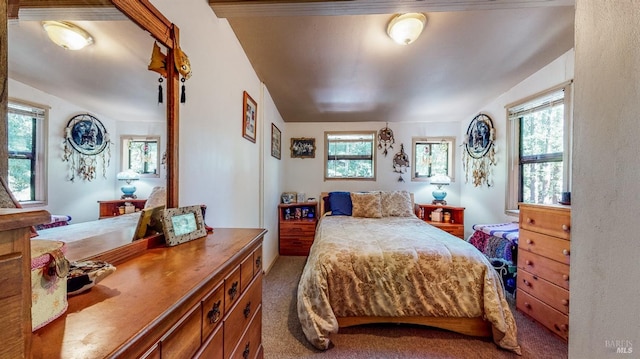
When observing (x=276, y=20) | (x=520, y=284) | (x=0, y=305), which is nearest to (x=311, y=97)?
(x=276, y=20)

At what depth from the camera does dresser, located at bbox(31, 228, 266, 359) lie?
444 millimetres

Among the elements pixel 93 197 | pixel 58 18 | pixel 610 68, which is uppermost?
pixel 58 18

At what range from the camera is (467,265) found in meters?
1.74

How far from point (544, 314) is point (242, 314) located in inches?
Answer: 87.7

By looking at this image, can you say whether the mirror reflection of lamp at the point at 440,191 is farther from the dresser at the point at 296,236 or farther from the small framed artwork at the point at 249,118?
the small framed artwork at the point at 249,118

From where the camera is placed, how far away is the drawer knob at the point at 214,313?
79 cm

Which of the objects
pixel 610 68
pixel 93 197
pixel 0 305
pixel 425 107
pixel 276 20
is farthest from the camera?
pixel 425 107

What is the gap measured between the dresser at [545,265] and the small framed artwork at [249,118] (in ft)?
8.36

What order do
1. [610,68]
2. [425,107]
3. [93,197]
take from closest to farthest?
1. [610,68]
2. [93,197]
3. [425,107]

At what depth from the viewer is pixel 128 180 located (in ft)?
3.00

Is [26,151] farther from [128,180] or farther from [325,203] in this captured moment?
[325,203]

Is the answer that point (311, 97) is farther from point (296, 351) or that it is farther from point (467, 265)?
point (296, 351)

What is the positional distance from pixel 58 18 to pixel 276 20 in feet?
4.79

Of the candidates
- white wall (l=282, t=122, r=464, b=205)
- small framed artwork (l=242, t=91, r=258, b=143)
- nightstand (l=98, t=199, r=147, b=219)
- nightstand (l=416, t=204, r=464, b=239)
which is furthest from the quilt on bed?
white wall (l=282, t=122, r=464, b=205)
